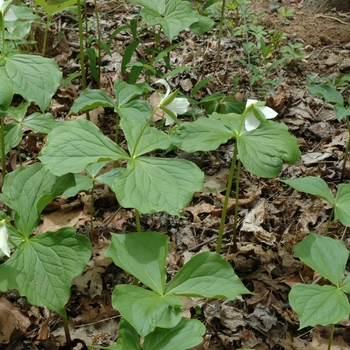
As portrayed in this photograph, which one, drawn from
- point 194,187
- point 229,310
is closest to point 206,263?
point 194,187

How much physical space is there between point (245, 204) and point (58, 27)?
98.0 inches

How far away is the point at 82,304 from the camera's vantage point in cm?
222

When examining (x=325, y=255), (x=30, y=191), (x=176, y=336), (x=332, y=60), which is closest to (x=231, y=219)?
(x=325, y=255)

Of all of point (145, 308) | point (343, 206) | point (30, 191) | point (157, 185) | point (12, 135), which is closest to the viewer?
point (145, 308)

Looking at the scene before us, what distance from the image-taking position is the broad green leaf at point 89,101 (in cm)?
238

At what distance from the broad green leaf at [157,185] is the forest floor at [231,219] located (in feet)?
2.31

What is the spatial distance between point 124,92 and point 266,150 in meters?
1.04

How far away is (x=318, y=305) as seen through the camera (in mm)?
1759

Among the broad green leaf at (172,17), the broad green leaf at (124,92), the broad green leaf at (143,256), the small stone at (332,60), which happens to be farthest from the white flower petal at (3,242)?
the small stone at (332,60)

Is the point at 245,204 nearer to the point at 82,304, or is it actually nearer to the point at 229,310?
the point at 229,310

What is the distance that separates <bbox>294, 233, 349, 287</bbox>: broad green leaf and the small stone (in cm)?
234

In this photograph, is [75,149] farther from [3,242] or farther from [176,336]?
[176,336]

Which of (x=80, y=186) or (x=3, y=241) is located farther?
(x=80, y=186)

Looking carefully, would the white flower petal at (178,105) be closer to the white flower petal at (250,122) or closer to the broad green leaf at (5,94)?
the white flower petal at (250,122)
